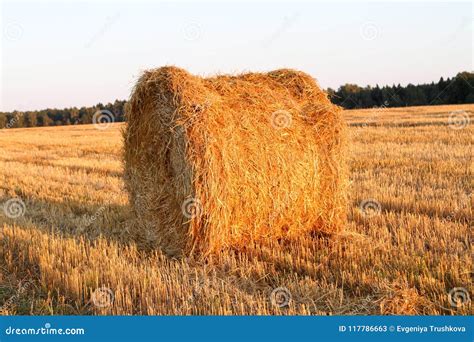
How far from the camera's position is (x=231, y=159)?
613cm

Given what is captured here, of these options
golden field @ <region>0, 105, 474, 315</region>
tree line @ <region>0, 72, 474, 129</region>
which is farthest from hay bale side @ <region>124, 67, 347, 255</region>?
tree line @ <region>0, 72, 474, 129</region>

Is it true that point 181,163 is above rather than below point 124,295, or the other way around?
above

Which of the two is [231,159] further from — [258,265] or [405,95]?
[405,95]

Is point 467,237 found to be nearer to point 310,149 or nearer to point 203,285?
point 310,149

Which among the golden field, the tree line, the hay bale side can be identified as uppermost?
the tree line

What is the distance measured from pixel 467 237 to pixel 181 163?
358cm

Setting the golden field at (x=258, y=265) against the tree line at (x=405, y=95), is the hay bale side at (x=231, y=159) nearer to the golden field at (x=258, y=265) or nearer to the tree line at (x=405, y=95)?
the golden field at (x=258, y=265)

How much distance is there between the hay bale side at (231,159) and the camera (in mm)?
6055

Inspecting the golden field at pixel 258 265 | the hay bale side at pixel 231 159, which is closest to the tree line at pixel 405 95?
the golden field at pixel 258 265

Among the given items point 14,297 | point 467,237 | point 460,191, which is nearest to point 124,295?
point 14,297

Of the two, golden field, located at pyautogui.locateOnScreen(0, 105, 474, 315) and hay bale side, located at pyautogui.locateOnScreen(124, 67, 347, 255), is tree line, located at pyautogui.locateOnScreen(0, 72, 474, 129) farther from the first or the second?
hay bale side, located at pyautogui.locateOnScreen(124, 67, 347, 255)

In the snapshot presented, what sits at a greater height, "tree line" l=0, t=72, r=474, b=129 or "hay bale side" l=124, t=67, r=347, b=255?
"tree line" l=0, t=72, r=474, b=129

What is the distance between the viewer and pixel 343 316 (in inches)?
170

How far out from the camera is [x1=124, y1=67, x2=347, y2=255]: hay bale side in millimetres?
6055
